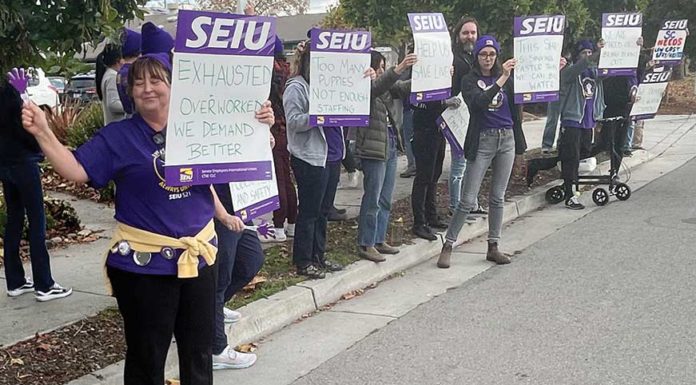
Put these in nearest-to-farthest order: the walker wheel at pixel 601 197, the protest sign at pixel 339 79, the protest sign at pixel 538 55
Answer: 1. the protest sign at pixel 339 79
2. the protest sign at pixel 538 55
3. the walker wheel at pixel 601 197

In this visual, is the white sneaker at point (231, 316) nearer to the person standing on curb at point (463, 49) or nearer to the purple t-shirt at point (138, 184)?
the purple t-shirt at point (138, 184)

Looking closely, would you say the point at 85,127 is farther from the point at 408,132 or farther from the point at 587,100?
the point at 587,100

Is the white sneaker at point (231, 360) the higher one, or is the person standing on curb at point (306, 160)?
the person standing on curb at point (306, 160)

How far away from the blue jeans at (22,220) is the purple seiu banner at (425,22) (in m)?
3.44

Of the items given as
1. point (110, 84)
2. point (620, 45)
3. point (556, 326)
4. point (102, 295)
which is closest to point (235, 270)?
point (102, 295)

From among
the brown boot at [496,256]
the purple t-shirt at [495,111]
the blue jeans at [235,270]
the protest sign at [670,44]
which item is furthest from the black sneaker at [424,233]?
the protest sign at [670,44]

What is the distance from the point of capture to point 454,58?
7953 mm

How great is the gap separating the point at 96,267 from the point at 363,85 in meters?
2.77

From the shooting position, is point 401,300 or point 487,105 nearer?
point 401,300

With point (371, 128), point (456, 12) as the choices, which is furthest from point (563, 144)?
point (371, 128)

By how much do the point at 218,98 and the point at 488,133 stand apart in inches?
145

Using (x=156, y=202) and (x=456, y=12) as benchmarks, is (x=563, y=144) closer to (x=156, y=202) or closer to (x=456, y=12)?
(x=456, y=12)

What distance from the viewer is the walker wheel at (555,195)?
33.2ft

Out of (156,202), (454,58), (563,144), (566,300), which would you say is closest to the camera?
(156,202)
